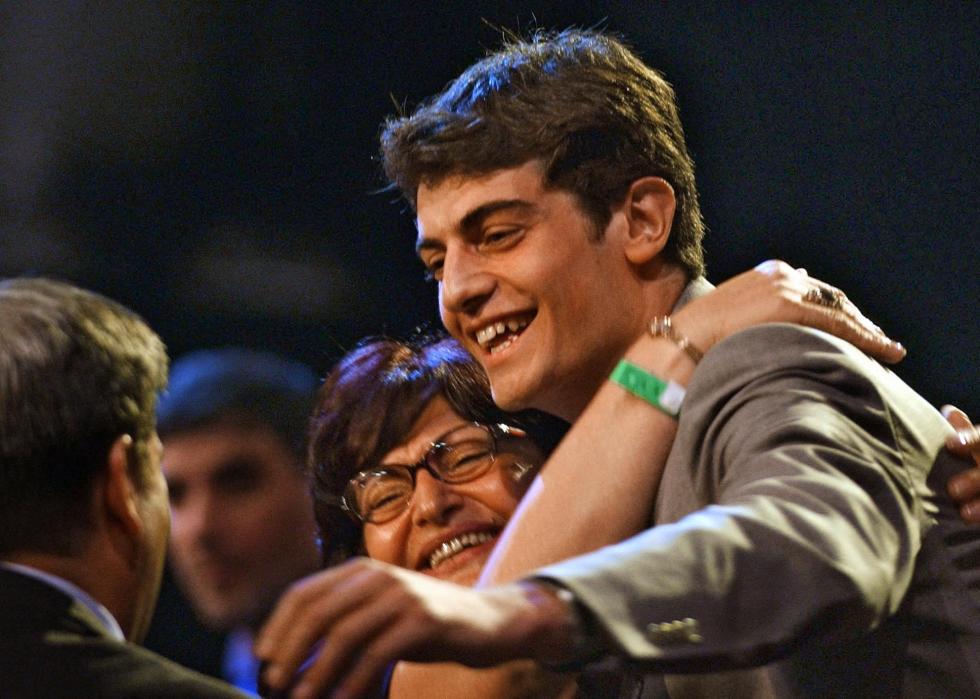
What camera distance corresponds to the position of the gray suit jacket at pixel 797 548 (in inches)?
47.1

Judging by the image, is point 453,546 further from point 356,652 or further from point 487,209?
point 356,652

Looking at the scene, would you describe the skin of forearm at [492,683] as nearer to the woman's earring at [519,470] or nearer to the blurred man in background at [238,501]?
the woman's earring at [519,470]

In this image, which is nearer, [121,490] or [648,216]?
[121,490]

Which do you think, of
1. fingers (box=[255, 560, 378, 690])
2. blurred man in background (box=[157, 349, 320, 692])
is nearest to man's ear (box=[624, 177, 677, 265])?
blurred man in background (box=[157, 349, 320, 692])

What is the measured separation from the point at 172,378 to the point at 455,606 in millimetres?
2960

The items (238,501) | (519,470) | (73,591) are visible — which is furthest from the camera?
(238,501)

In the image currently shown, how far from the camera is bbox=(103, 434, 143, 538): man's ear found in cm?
162

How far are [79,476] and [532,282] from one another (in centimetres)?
89

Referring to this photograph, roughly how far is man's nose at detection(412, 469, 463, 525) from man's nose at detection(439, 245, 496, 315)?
0.42 metres

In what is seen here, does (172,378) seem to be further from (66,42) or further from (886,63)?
(886,63)

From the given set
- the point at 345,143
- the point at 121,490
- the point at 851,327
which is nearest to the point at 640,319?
the point at 851,327

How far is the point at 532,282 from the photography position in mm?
2240

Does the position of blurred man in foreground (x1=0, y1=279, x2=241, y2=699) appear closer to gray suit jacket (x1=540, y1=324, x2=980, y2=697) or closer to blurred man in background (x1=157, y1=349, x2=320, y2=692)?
gray suit jacket (x1=540, y1=324, x2=980, y2=697)

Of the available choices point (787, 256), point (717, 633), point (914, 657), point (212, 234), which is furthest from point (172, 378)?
point (717, 633)
